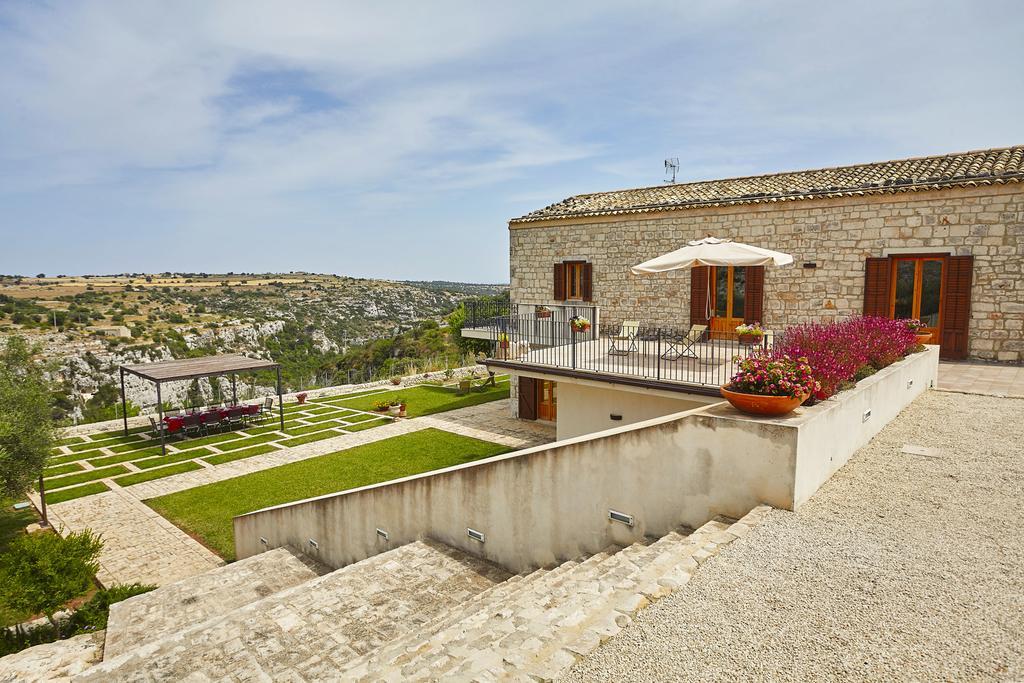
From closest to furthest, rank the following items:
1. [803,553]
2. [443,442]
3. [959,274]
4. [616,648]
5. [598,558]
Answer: [616,648] → [803,553] → [598,558] → [959,274] → [443,442]

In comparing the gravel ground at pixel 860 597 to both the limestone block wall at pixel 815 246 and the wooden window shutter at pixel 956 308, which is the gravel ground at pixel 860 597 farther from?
the limestone block wall at pixel 815 246

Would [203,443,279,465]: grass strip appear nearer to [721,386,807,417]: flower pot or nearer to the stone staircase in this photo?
the stone staircase

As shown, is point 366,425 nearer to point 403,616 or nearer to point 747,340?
point 747,340

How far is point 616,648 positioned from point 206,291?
80.3 m

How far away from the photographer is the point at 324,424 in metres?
19.1

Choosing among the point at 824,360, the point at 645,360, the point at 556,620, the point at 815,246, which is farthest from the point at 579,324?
the point at 556,620

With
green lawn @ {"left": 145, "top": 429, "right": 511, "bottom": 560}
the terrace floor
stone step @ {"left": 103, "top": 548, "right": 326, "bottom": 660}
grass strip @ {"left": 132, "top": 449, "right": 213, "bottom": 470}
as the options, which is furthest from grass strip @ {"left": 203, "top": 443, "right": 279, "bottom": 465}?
the terrace floor

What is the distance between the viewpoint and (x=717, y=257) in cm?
1033

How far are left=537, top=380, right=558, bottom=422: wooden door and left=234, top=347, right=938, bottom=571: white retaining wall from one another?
10.2 metres

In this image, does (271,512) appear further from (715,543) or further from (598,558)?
(715,543)

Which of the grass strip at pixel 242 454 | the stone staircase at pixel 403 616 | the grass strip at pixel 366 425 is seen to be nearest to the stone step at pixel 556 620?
the stone staircase at pixel 403 616

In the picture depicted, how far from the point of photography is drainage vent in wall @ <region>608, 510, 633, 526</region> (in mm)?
5636

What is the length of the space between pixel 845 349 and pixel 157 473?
609 inches

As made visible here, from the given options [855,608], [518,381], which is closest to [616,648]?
[855,608]
